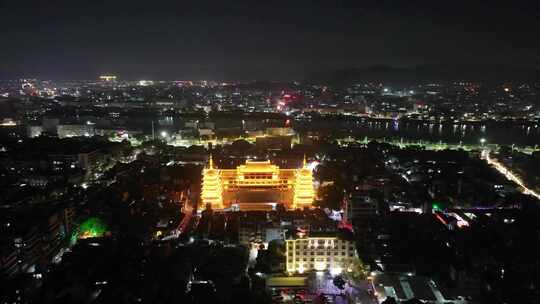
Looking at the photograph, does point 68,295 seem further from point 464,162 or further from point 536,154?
point 536,154

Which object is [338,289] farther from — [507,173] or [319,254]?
[507,173]

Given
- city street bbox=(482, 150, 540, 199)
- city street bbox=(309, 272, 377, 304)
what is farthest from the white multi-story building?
city street bbox=(482, 150, 540, 199)

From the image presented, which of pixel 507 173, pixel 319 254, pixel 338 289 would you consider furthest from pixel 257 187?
pixel 507 173

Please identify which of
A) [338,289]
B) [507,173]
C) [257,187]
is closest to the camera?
[338,289]

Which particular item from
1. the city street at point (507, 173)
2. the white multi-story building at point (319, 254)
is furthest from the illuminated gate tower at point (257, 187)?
the city street at point (507, 173)

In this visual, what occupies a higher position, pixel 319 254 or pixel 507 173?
pixel 319 254

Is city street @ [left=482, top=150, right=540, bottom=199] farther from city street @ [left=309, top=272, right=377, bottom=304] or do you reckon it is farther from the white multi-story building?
city street @ [left=309, top=272, right=377, bottom=304]
